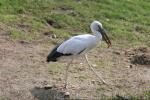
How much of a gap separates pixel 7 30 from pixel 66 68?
3222 millimetres

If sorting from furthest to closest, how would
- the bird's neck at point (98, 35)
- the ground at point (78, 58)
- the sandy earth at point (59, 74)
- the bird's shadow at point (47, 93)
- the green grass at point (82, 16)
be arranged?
the green grass at point (82, 16), the bird's neck at point (98, 35), the ground at point (78, 58), the sandy earth at point (59, 74), the bird's shadow at point (47, 93)

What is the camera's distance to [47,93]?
10719mm

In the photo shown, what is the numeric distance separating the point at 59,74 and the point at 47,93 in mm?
1156

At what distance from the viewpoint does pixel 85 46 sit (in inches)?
446

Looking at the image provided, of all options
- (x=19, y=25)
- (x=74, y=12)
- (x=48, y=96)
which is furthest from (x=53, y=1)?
(x=48, y=96)

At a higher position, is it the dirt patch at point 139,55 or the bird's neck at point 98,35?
the bird's neck at point 98,35

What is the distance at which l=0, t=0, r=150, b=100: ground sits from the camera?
1095 centimetres

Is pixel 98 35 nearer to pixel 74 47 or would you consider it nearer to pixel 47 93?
pixel 74 47

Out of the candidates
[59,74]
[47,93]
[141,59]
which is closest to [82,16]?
[141,59]

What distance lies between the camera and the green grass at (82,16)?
1510 centimetres

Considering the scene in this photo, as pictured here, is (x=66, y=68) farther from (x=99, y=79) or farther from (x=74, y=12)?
(x=74, y=12)

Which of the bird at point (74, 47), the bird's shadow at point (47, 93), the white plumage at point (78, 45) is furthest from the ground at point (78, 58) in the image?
the white plumage at point (78, 45)

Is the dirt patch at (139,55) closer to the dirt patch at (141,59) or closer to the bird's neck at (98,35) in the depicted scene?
the dirt patch at (141,59)

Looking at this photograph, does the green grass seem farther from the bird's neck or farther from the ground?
the bird's neck
